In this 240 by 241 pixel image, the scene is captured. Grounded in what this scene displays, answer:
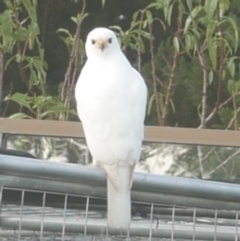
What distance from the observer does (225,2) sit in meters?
3.62

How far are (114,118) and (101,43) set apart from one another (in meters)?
0.48

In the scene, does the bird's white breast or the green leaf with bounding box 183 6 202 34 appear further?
the green leaf with bounding box 183 6 202 34

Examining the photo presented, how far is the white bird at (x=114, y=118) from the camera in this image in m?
2.06

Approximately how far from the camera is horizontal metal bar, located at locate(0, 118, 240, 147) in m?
2.76

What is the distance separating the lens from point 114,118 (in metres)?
2.41

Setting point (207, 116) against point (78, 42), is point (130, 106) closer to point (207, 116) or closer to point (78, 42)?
point (78, 42)

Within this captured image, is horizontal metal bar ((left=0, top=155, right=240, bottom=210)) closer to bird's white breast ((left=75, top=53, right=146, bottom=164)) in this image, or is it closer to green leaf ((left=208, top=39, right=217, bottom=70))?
bird's white breast ((left=75, top=53, right=146, bottom=164))

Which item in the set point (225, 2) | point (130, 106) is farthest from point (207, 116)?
point (130, 106)

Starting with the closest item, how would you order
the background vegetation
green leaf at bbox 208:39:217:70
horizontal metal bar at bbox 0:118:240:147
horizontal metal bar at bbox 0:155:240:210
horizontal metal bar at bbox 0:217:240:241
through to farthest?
horizontal metal bar at bbox 0:155:240:210 < horizontal metal bar at bbox 0:217:240:241 < horizontal metal bar at bbox 0:118:240:147 < green leaf at bbox 208:39:217:70 < the background vegetation

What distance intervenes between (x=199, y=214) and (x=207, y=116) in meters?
2.37

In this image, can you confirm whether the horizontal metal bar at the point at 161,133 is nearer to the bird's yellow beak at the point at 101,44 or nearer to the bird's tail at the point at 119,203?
the bird's yellow beak at the point at 101,44

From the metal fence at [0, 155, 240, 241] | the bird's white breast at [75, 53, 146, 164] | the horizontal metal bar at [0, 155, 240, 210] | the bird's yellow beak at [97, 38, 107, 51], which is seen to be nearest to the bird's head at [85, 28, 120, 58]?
the bird's yellow beak at [97, 38, 107, 51]

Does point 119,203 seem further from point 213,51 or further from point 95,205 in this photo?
point 213,51

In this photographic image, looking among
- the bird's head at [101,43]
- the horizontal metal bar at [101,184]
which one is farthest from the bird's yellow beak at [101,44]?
the horizontal metal bar at [101,184]
